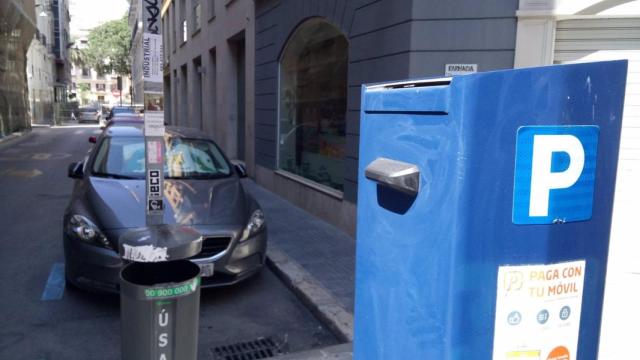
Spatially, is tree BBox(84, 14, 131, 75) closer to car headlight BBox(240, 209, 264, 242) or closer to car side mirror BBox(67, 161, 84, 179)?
car side mirror BBox(67, 161, 84, 179)

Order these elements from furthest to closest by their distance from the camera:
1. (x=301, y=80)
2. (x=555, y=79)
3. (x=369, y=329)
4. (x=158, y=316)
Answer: (x=301, y=80) → (x=158, y=316) → (x=369, y=329) → (x=555, y=79)

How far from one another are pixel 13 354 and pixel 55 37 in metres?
62.2

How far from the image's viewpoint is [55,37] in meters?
57.1

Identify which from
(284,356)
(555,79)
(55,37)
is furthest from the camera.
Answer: (55,37)

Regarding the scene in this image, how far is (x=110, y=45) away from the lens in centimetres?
6800

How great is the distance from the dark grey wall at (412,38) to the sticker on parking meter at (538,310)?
4.29 m

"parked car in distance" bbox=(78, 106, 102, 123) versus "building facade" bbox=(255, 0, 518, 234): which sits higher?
"building facade" bbox=(255, 0, 518, 234)

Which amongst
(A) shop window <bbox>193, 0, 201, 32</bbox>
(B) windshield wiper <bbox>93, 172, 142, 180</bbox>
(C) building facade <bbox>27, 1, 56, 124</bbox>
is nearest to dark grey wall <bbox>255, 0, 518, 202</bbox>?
(B) windshield wiper <bbox>93, 172, 142, 180</bbox>

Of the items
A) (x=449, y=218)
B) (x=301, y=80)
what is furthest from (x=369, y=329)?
(x=301, y=80)

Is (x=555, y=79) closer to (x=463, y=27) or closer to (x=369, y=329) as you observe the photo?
(x=369, y=329)

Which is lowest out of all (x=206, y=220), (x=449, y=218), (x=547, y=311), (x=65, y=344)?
(x=65, y=344)

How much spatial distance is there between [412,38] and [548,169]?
437cm

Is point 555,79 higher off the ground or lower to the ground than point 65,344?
higher

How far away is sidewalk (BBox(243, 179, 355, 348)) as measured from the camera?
445 centimetres
